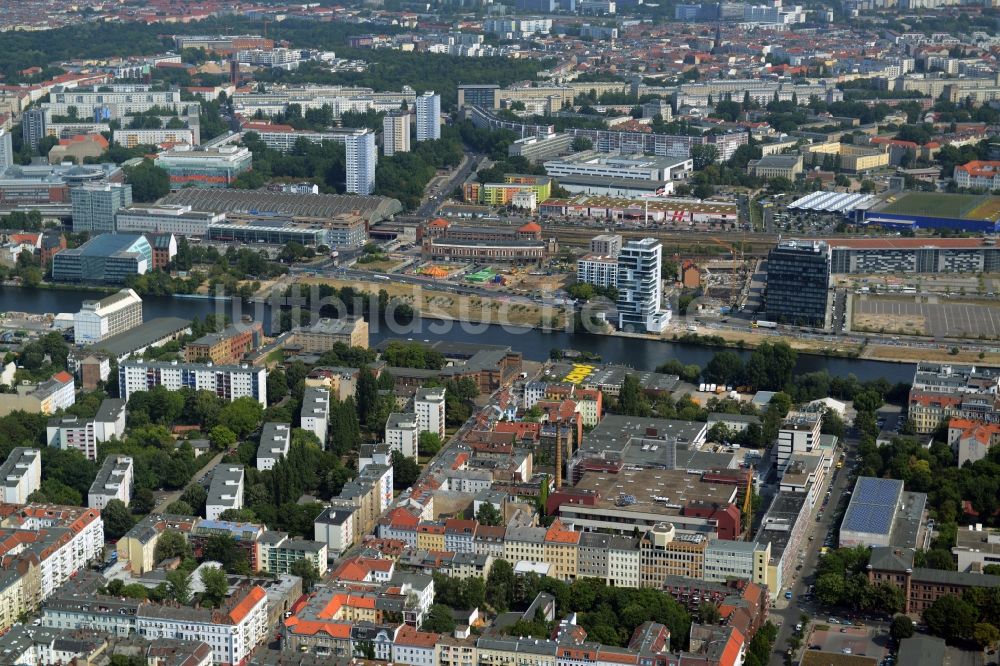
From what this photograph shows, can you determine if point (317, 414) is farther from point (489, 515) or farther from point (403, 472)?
point (489, 515)

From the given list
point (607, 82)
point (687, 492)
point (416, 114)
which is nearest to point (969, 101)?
point (607, 82)

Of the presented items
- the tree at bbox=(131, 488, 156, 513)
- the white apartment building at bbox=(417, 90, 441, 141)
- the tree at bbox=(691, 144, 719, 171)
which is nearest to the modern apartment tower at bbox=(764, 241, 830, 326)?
the tree at bbox=(131, 488, 156, 513)

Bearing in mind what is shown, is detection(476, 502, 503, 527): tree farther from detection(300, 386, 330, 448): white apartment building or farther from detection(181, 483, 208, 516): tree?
detection(300, 386, 330, 448): white apartment building

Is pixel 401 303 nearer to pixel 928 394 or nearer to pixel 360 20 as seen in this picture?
pixel 928 394

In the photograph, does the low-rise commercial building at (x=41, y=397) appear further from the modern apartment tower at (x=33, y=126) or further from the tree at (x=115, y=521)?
the modern apartment tower at (x=33, y=126)

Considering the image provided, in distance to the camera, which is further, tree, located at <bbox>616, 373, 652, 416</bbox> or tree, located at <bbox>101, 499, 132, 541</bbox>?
tree, located at <bbox>616, 373, 652, 416</bbox>

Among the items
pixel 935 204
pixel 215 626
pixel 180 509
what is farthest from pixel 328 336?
pixel 935 204
